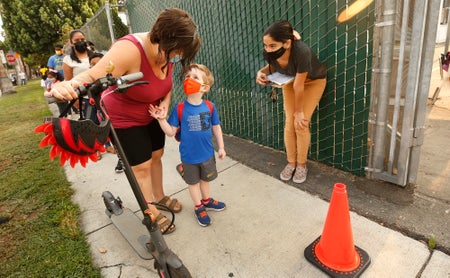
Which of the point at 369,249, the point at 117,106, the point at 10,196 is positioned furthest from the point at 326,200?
the point at 10,196

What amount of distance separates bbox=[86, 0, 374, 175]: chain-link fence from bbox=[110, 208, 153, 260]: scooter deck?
2.07 m

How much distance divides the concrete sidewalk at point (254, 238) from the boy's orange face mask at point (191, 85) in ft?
3.90

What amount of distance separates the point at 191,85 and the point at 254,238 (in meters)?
1.33

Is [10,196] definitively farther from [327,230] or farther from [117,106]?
[327,230]

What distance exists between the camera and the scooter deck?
232cm

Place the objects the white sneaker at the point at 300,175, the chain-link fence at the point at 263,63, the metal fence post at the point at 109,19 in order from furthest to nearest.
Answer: the metal fence post at the point at 109,19
the white sneaker at the point at 300,175
the chain-link fence at the point at 263,63

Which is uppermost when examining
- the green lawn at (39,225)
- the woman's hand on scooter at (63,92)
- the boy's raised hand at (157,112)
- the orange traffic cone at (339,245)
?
the woman's hand on scooter at (63,92)

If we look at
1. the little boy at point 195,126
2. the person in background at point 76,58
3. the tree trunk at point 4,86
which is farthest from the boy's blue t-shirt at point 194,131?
the tree trunk at point 4,86

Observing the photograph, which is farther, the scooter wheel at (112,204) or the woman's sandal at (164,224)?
the scooter wheel at (112,204)

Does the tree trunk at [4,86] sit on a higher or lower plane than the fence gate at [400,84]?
lower

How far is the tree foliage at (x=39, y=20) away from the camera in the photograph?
19.1 meters

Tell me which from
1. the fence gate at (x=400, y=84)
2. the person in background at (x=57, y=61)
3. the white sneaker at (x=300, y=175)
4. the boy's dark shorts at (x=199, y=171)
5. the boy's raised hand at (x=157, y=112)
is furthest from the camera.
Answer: the person in background at (x=57, y=61)

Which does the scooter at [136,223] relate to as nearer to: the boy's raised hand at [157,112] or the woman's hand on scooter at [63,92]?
the woman's hand on scooter at [63,92]

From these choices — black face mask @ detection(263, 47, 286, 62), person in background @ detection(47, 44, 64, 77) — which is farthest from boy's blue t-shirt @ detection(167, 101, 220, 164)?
person in background @ detection(47, 44, 64, 77)
